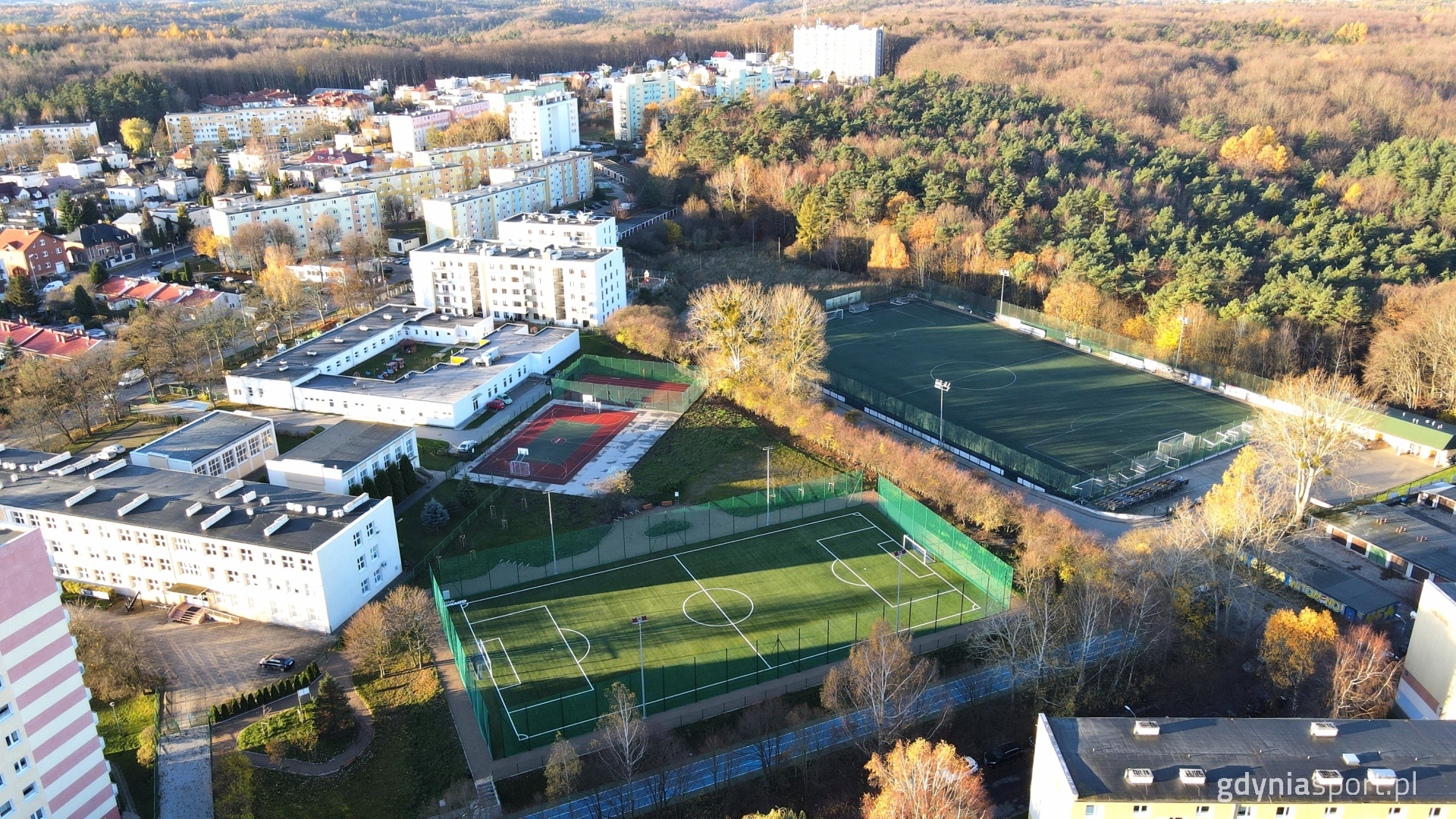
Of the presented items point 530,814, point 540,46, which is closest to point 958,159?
point 530,814

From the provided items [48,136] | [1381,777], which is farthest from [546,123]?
[1381,777]

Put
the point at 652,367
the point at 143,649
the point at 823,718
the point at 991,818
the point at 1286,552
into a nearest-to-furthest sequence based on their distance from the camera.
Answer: the point at 991,818 → the point at 823,718 → the point at 143,649 → the point at 1286,552 → the point at 652,367

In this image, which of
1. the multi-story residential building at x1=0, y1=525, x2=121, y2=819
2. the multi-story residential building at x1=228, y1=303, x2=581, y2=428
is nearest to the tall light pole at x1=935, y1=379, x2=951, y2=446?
the multi-story residential building at x1=228, y1=303, x2=581, y2=428

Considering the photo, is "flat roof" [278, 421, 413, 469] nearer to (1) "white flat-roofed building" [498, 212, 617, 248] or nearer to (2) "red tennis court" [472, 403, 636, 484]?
(2) "red tennis court" [472, 403, 636, 484]

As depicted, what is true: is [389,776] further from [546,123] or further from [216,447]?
[546,123]

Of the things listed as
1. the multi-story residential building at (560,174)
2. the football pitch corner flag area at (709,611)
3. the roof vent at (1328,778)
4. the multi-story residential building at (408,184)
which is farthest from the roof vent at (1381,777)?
the multi-story residential building at (408,184)

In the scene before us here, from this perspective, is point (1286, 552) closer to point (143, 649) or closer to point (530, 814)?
point (530, 814)

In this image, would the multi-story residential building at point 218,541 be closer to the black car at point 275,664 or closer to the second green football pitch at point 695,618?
the black car at point 275,664
